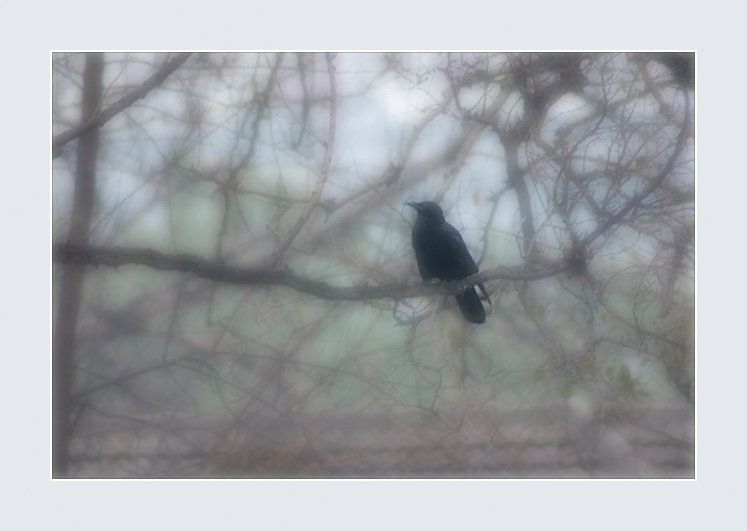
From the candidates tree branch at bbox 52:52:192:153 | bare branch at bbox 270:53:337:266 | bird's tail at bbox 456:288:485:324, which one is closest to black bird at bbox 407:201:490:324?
bird's tail at bbox 456:288:485:324

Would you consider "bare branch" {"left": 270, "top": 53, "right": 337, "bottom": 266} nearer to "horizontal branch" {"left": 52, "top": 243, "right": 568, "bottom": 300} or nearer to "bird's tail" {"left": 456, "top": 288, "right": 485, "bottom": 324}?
"horizontal branch" {"left": 52, "top": 243, "right": 568, "bottom": 300}

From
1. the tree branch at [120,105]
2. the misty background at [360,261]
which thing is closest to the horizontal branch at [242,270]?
the misty background at [360,261]

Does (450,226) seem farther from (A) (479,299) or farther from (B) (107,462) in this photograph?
(B) (107,462)

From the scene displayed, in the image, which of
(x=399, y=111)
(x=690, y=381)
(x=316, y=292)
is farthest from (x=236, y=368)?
(x=690, y=381)

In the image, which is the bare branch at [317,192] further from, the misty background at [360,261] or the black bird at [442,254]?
the black bird at [442,254]

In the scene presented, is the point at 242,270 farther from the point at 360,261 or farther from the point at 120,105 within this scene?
the point at 120,105

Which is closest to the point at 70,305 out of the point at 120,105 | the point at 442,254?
the point at 120,105
